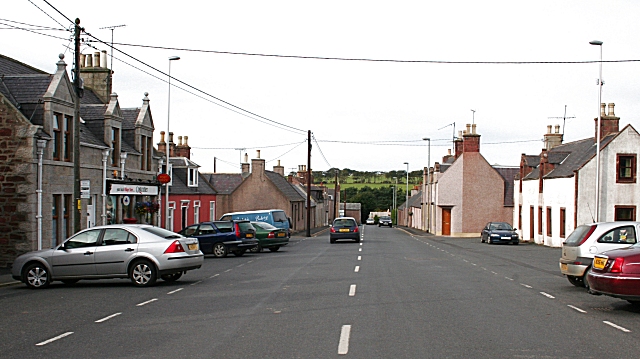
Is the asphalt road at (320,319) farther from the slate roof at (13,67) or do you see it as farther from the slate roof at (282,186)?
the slate roof at (282,186)

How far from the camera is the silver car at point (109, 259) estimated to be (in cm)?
1625

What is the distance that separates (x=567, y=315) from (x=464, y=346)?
3.72 meters

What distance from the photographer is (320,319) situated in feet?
36.4

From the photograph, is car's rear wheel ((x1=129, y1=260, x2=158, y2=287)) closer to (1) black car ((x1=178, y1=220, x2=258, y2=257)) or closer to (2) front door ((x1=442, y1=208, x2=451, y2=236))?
(1) black car ((x1=178, y1=220, x2=258, y2=257))

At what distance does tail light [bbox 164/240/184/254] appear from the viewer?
53.6 ft

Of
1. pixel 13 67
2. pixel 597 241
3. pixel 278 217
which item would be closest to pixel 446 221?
pixel 278 217

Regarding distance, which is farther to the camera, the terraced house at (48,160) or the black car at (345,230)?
the black car at (345,230)

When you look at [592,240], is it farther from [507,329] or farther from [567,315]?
[507,329]

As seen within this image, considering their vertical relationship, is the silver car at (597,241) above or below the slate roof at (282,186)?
below

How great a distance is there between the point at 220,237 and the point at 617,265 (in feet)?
62.0

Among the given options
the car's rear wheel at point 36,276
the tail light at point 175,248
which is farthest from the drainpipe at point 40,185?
the tail light at point 175,248

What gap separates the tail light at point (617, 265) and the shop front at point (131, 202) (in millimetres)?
21000

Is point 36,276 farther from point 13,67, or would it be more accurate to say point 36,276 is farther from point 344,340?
point 13,67

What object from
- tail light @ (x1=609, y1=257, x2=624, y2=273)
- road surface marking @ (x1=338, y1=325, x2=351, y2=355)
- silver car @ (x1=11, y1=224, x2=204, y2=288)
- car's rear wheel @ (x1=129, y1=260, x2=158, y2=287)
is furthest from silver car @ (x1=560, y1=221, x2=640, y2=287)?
car's rear wheel @ (x1=129, y1=260, x2=158, y2=287)
